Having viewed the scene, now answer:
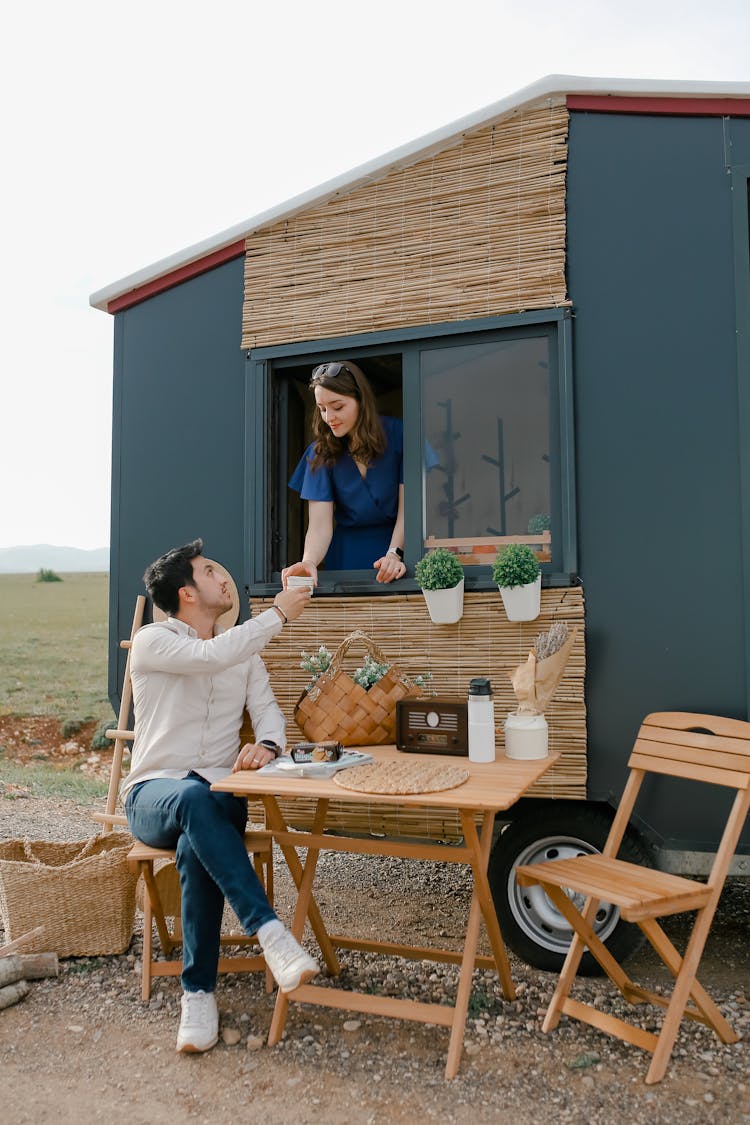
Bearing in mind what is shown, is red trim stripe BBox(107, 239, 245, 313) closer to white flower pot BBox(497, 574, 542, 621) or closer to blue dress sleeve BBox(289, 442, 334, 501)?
blue dress sleeve BBox(289, 442, 334, 501)

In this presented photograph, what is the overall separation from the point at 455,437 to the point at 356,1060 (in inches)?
101

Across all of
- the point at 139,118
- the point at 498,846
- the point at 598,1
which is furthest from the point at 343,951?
the point at 139,118

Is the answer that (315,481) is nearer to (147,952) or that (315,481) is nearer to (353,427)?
(353,427)

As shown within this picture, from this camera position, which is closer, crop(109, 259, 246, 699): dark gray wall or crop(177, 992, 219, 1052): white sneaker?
crop(177, 992, 219, 1052): white sneaker

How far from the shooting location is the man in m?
2.60

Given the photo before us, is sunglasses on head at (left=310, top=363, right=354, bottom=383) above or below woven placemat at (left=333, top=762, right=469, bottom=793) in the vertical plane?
above

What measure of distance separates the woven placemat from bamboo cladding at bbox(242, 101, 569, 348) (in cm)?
192

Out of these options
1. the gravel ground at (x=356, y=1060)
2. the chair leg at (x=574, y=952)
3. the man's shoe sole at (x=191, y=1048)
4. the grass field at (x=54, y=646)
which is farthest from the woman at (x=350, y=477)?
Result: the grass field at (x=54, y=646)

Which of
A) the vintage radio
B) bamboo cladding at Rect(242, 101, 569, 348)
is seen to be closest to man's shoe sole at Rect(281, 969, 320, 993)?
the vintage radio

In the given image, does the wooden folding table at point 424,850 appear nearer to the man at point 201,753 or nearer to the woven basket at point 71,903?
the man at point 201,753

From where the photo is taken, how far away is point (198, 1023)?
2609 mm

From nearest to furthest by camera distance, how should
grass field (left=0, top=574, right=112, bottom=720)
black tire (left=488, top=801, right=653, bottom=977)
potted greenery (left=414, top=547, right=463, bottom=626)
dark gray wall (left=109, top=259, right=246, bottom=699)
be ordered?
1. black tire (left=488, top=801, right=653, bottom=977)
2. potted greenery (left=414, top=547, right=463, bottom=626)
3. dark gray wall (left=109, top=259, right=246, bottom=699)
4. grass field (left=0, top=574, right=112, bottom=720)

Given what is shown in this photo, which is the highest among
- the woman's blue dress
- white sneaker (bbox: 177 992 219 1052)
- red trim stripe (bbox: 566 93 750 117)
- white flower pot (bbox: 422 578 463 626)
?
red trim stripe (bbox: 566 93 750 117)

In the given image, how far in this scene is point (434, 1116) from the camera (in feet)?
7.41
